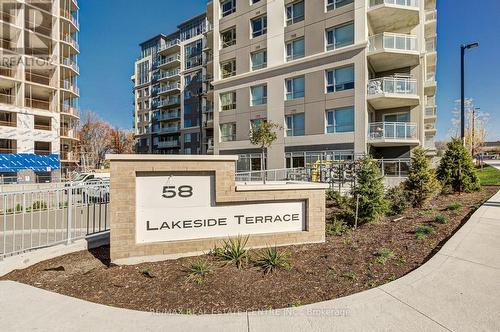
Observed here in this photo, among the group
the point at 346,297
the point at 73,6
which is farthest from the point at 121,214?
the point at 73,6

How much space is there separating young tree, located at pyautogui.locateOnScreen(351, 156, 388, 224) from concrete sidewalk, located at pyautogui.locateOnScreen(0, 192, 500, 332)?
3.05m

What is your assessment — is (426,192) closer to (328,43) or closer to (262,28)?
(328,43)

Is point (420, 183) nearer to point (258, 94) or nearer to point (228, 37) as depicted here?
point (258, 94)

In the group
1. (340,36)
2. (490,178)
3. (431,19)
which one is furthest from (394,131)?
(431,19)

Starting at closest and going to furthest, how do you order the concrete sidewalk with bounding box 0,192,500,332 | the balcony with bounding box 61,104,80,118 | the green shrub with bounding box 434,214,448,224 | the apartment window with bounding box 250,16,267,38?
the concrete sidewalk with bounding box 0,192,500,332
the green shrub with bounding box 434,214,448,224
the apartment window with bounding box 250,16,267,38
the balcony with bounding box 61,104,80,118

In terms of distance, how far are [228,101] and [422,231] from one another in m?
26.4

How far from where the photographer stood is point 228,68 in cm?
3056

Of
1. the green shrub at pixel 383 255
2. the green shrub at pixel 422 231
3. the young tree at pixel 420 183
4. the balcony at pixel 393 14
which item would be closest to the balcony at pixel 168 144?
the balcony at pixel 393 14

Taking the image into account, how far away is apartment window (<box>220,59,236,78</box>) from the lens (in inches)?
1182

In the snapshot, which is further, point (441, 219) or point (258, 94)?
point (258, 94)

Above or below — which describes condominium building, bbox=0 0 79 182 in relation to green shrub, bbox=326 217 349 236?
above

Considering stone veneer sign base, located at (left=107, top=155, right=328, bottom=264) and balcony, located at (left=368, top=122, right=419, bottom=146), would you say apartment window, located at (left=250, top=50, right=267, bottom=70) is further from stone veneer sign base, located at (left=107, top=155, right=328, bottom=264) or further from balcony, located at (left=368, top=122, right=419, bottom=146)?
stone veneer sign base, located at (left=107, top=155, right=328, bottom=264)

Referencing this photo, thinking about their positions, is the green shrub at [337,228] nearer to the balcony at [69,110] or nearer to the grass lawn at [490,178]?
the grass lawn at [490,178]

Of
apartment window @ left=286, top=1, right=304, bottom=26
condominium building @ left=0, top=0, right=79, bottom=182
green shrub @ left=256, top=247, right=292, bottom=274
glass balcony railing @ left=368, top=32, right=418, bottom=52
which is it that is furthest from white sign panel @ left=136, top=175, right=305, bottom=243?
condominium building @ left=0, top=0, right=79, bottom=182
